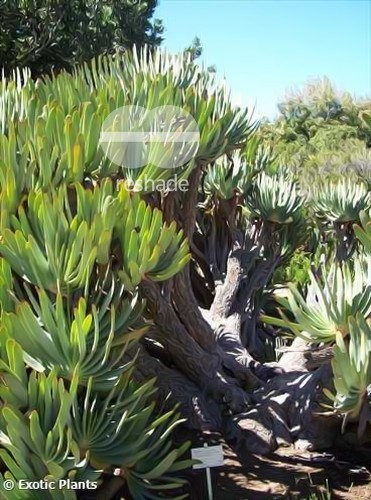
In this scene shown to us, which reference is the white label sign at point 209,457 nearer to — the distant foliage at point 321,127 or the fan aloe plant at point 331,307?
the fan aloe plant at point 331,307

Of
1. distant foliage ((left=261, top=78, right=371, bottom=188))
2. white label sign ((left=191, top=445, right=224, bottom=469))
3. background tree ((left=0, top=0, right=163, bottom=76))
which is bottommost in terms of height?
white label sign ((left=191, top=445, right=224, bottom=469))

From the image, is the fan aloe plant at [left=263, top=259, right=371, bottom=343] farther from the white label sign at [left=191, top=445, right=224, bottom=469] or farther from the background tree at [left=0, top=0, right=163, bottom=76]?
the background tree at [left=0, top=0, right=163, bottom=76]

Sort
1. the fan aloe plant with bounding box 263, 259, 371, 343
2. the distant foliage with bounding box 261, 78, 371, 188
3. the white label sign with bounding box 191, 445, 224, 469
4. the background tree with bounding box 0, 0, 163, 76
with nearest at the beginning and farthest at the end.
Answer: the white label sign with bounding box 191, 445, 224, 469 → the fan aloe plant with bounding box 263, 259, 371, 343 → the background tree with bounding box 0, 0, 163, 76 → the distant foliage with bounding box 261, 78, 371, 188

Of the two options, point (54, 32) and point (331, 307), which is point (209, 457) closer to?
point (331, 307)

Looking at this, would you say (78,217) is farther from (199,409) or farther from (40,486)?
(199,409)

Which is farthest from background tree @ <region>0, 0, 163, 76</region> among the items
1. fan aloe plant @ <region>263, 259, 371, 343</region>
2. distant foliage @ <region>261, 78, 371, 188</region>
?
fan aloe plant @ <region>263, 259, 371, 343</region>

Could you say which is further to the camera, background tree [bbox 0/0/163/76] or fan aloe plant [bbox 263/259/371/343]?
background tree [bbox 0/0/163/76]

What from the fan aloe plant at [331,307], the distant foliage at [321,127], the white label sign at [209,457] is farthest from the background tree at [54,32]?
the white label sign at [209,457]

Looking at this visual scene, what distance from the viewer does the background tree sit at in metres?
12.8

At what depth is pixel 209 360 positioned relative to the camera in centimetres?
384

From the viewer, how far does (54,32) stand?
42.8 feet

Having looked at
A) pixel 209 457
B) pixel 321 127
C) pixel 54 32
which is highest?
pixel 54 32

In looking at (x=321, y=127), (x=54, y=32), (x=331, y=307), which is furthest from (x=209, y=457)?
(x=321, y=127)

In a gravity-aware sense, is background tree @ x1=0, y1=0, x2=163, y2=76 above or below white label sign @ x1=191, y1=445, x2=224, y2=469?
above
